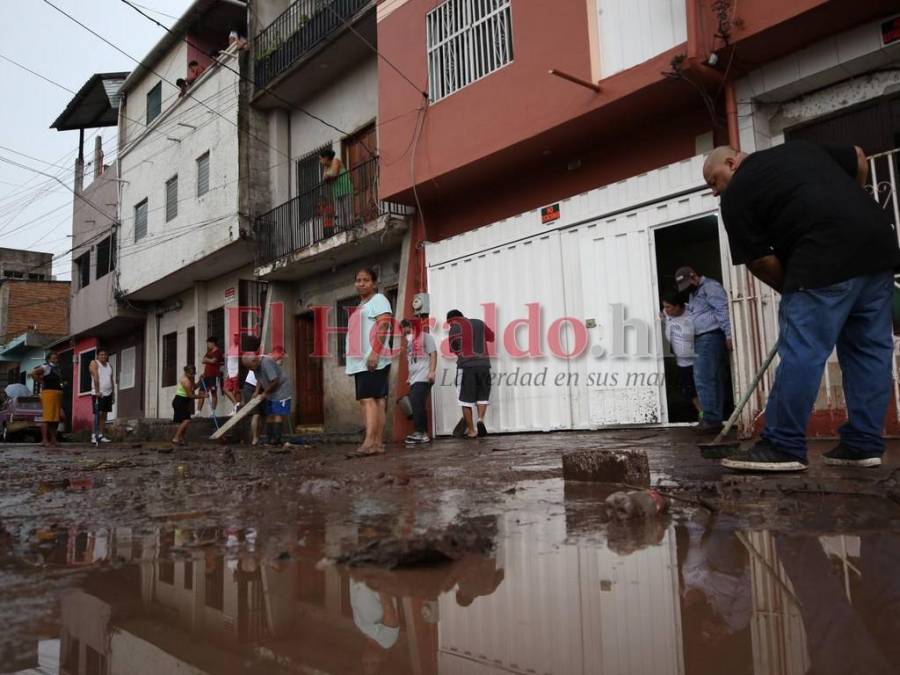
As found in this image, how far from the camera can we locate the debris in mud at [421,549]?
170 centimetres

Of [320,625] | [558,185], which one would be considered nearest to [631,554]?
[320,625]

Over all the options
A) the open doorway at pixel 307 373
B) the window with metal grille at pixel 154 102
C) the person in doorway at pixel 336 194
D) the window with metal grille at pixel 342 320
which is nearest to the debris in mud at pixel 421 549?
the person in doorway at pixel 336 194

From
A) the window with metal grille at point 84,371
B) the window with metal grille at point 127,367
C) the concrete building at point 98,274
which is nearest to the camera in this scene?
the concrete building at point 98,274

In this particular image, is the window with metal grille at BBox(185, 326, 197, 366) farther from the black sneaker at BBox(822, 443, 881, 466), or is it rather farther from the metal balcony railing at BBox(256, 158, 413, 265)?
the black sneaker at BBox(822, 443, 881, 466)

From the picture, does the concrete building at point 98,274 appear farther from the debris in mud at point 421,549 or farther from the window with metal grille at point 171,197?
the debris in mud at point 421,549

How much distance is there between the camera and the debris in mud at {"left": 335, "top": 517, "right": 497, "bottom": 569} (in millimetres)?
1698

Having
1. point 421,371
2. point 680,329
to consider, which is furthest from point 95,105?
point 680,329

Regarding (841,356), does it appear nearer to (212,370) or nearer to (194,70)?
(212,370)

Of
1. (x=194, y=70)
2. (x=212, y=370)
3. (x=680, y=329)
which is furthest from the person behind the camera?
(x=194, y=70)

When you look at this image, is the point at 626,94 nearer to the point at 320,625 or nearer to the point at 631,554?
the point at 631,554

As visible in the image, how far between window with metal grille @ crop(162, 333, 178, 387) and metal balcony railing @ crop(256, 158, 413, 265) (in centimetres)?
585

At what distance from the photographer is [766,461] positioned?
9.77 ft

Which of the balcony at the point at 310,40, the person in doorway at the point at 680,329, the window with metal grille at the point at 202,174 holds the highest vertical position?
the balcony at the point at 310,40

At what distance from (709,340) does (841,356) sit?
3.17m
